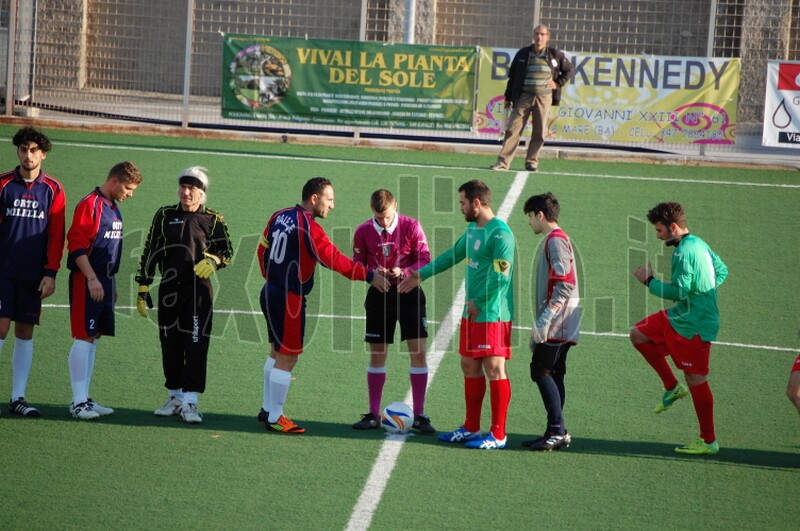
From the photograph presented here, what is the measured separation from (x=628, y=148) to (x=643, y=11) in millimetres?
7269

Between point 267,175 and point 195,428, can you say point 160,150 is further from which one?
point 195,428

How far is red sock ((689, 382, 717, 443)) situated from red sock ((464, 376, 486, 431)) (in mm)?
1452

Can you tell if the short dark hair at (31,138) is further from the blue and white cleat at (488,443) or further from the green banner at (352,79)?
the green banner at (352,79)

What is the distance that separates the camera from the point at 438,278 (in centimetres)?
1146

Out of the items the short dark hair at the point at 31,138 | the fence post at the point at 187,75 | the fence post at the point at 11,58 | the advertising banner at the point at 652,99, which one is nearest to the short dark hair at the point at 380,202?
the short dark hair at the point at 31,138

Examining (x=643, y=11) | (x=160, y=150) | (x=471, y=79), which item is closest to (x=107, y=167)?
(x=160, y=150)

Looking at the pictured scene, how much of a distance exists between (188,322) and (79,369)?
0.83 metres

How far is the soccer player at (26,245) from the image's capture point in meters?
7.39

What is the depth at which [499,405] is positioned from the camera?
23.1 ft

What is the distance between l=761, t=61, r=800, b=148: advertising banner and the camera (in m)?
16.8

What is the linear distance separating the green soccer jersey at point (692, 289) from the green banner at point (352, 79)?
430 inches

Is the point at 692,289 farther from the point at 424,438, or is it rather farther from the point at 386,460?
the point at 386,460

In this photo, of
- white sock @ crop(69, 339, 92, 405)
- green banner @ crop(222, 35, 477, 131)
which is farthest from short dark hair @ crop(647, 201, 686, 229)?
green banner @ crop(222, 35, 477, 131)

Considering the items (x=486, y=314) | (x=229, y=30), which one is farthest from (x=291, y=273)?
(x=229, y=30)
